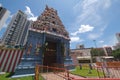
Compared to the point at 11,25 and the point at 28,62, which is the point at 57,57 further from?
the point at 11,25

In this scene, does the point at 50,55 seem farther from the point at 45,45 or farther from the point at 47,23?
the point at 47,23

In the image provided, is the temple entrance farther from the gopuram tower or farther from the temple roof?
the temple roof

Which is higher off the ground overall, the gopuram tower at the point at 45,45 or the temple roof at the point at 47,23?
the temple roof at the point at 47,23

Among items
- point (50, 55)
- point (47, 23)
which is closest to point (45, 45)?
point (50, 55)

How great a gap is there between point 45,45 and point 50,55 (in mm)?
2764

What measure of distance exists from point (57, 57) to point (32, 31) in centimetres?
575

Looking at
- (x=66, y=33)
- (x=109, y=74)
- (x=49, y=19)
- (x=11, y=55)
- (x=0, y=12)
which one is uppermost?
(x=49, y=19)

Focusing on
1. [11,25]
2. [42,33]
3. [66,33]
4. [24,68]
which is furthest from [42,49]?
[11,25]

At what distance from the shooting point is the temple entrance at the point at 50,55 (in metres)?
15.5

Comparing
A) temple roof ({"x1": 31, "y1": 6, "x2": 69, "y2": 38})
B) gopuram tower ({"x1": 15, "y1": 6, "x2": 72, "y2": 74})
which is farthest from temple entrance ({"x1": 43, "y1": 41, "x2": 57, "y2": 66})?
temple roof ({"x1": 31, "y1": 6, "x2": 69, "y2": 38})

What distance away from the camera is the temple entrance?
50.8ft

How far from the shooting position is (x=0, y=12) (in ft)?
22.3

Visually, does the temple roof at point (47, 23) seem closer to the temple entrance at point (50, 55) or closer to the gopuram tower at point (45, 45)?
the gopuram tower at point (45, 45)

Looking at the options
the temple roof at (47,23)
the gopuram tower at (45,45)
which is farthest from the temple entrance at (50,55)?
the temple roof at (47,23)
